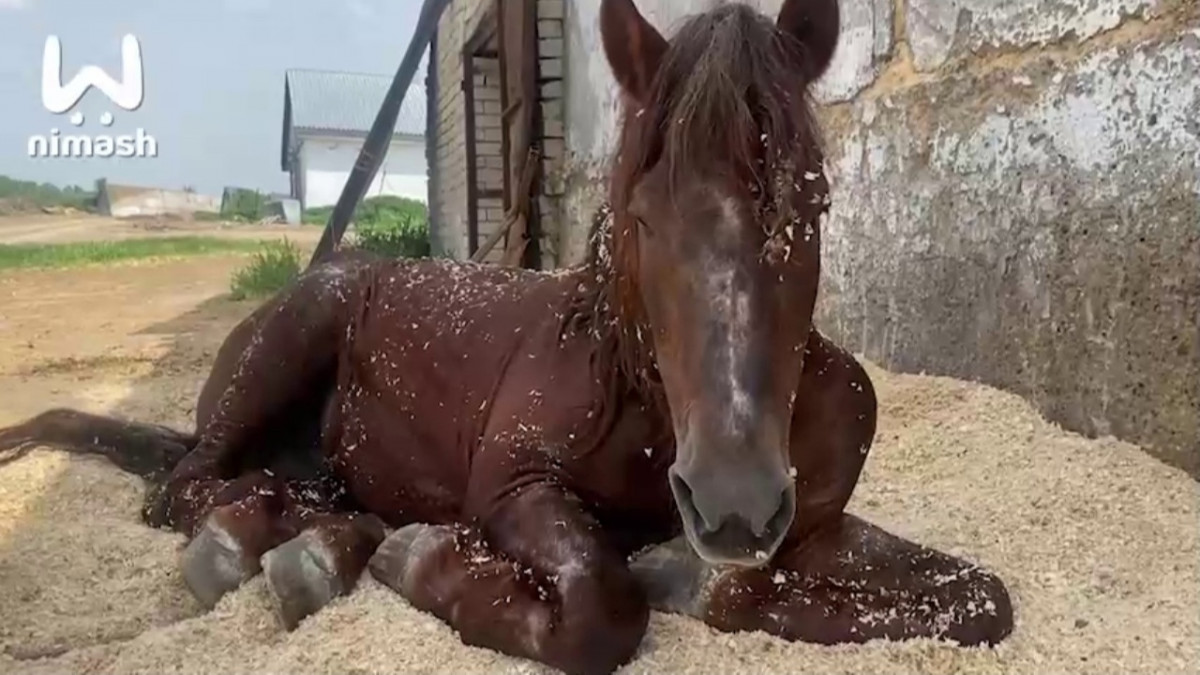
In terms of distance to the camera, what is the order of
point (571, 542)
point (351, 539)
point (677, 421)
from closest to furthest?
point (677, 421), point (571, 542), point (351, 539)

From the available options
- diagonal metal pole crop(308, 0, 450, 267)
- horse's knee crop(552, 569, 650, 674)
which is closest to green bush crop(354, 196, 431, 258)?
diagonal metal pole crop(308, 0, 450, 267)

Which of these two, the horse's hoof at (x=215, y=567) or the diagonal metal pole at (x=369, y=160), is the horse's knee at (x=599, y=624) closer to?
the horse's hoof at (x=215, y=567)

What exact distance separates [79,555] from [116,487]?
66cm

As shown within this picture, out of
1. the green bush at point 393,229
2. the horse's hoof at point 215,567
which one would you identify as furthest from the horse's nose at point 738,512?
the green bush at point 393,229

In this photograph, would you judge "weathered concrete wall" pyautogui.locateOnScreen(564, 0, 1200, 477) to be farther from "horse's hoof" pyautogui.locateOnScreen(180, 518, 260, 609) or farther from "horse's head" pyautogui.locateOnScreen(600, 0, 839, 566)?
"horse's hoof" pyautogui.locateOnScreen(180, 518, 260, 609)

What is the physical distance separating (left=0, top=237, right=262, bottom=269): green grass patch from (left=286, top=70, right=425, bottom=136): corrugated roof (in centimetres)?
1099

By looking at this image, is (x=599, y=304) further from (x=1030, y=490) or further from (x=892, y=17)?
(x=892, y=17)

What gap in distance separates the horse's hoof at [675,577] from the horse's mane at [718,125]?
337 millimetres

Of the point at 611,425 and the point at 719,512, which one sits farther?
the point at 611,425

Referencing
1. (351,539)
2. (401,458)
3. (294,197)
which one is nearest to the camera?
(351,539)

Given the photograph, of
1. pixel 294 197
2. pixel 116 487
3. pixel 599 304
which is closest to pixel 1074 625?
pixel 599 304

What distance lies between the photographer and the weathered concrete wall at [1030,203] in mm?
2553

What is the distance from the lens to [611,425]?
2.04 meters

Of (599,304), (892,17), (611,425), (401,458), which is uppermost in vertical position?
(892,17)
